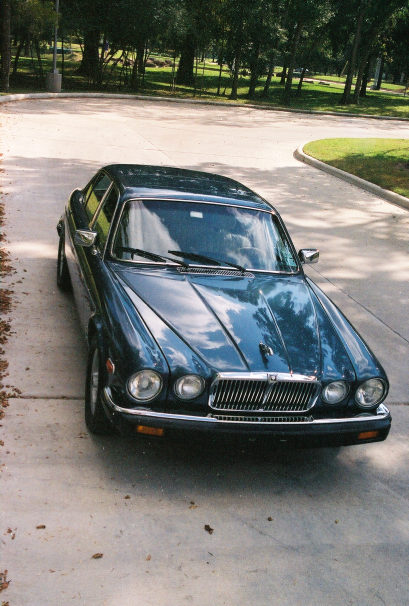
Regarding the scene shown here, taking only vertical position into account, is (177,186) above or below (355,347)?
above

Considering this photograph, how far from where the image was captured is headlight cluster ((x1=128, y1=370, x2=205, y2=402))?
4.29m

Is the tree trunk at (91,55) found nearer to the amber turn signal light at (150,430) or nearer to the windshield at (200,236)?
the windshield at (200,236)

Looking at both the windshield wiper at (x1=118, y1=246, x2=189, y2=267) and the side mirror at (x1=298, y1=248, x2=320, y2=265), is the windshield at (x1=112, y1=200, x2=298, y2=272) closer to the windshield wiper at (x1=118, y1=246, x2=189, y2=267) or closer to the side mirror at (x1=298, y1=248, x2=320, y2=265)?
the windshield wiper at (x1=118, y1=246, x2=189, y2=267)

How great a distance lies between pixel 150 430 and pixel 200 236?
1.99 m

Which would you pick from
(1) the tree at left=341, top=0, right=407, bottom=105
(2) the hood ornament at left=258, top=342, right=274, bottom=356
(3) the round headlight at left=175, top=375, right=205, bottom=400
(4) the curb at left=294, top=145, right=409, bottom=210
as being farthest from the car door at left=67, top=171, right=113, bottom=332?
(1) the tree at left=341, top=0, right=407, bottom=105

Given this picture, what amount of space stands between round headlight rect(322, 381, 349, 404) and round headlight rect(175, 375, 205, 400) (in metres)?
0.79

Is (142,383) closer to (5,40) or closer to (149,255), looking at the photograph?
(149,255)

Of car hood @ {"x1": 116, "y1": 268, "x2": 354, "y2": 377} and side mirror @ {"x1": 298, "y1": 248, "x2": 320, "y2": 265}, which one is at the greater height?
side mirror @ {"x1": 298, "y1": 248, "x2": 320, "y2": 265}

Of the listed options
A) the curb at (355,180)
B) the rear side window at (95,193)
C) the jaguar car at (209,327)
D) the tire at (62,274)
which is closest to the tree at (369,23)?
the curb at (355,180)

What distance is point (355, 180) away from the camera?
16547 mm

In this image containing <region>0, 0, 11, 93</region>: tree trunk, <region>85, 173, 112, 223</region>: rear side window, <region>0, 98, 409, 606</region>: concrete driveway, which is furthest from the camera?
<region>0, 0, 11, 93</region>: tree trunk

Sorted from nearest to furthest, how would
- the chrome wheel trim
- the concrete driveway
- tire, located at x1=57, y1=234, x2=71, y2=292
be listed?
the concrete driveway, the chrome wheel trim, tire, located at x1=57, y1=234, x2=71, y2=292

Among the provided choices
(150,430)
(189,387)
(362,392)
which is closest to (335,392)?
(362,392)

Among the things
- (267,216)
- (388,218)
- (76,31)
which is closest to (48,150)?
(388,218)
